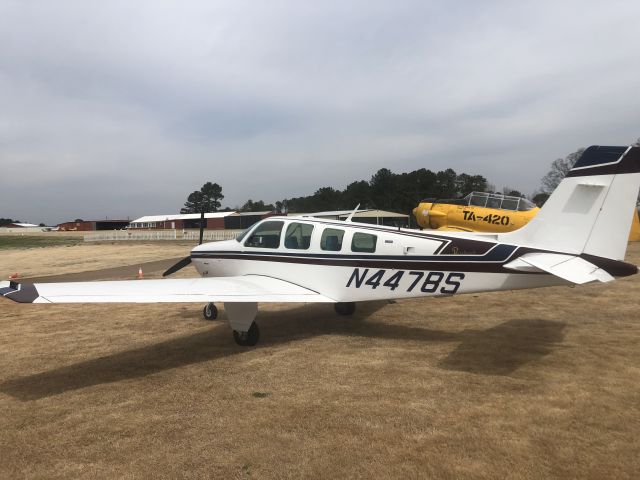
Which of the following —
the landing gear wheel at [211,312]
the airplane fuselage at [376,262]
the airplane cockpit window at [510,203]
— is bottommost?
the landing gear wheel at [211,312]

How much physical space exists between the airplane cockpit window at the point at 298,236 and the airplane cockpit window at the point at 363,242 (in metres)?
0.94

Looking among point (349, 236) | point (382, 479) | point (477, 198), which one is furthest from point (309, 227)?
point (477, 198)

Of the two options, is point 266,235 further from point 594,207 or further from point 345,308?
point 594,207

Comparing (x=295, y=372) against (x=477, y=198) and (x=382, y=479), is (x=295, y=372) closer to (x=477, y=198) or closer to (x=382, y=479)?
(x=382, y=479)

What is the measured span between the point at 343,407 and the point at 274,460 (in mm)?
1229

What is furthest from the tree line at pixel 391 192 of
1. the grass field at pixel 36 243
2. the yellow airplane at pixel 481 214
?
the yellow airplane at pixel 481 214

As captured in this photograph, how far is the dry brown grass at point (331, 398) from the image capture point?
3.75m

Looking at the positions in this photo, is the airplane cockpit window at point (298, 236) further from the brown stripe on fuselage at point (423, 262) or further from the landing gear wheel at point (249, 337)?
the landing gear wheel at point (249, 337)

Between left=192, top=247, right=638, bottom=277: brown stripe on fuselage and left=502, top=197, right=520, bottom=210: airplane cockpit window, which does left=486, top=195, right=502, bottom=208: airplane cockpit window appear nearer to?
left=502, top=197, right=520, bottom=210: airplane cockpit window

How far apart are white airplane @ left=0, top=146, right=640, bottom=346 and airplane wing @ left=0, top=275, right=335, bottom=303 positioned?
0.02 meters

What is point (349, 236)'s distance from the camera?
7746mm

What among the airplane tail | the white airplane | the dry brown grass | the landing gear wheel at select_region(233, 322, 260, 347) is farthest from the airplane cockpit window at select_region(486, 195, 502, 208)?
the landing gear wheel at select_region(233, 322, 260, 347)

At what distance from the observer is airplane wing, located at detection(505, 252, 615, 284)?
5555 mm

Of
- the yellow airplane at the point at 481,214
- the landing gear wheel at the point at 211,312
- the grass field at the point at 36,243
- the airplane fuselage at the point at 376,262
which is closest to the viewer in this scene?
the airplane fuselage at the point at 376,262
